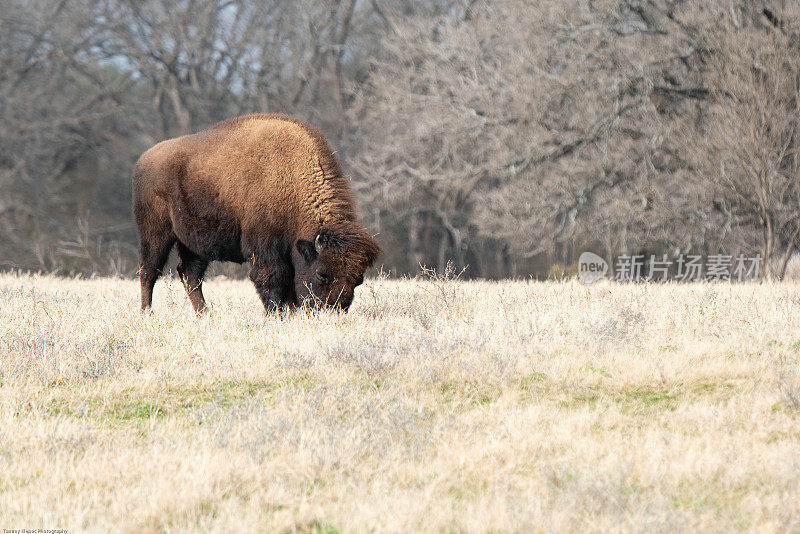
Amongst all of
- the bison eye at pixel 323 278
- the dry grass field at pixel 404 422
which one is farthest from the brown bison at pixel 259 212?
the dry grass field at pixel 404 422

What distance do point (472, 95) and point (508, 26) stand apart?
2.60 metres

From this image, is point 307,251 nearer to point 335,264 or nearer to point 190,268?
point 335,264

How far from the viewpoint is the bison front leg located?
8.41m

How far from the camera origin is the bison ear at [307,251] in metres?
8.01

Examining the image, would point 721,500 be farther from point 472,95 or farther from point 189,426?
point 472,95

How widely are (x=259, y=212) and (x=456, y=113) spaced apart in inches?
477

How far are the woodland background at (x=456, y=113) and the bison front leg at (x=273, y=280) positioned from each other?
9.56m

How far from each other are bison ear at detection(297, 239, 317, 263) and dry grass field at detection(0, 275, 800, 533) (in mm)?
744

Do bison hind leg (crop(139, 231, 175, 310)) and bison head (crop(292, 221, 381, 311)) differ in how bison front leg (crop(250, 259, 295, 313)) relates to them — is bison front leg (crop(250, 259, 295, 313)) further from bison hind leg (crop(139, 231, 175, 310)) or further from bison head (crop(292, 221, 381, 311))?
bison hind leg (crop(139, 231, 175, 310))

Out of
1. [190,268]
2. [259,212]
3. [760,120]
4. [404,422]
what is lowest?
[404,422]

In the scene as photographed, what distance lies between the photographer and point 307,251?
8.02 metres

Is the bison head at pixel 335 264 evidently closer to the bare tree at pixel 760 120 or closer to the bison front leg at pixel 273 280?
the bison front leg at pixel 273 280

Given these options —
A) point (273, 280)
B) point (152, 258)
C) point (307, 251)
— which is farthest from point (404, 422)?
point (152, 258)

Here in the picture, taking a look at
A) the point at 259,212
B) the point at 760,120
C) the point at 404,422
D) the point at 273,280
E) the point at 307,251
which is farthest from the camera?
the point at 760,120
